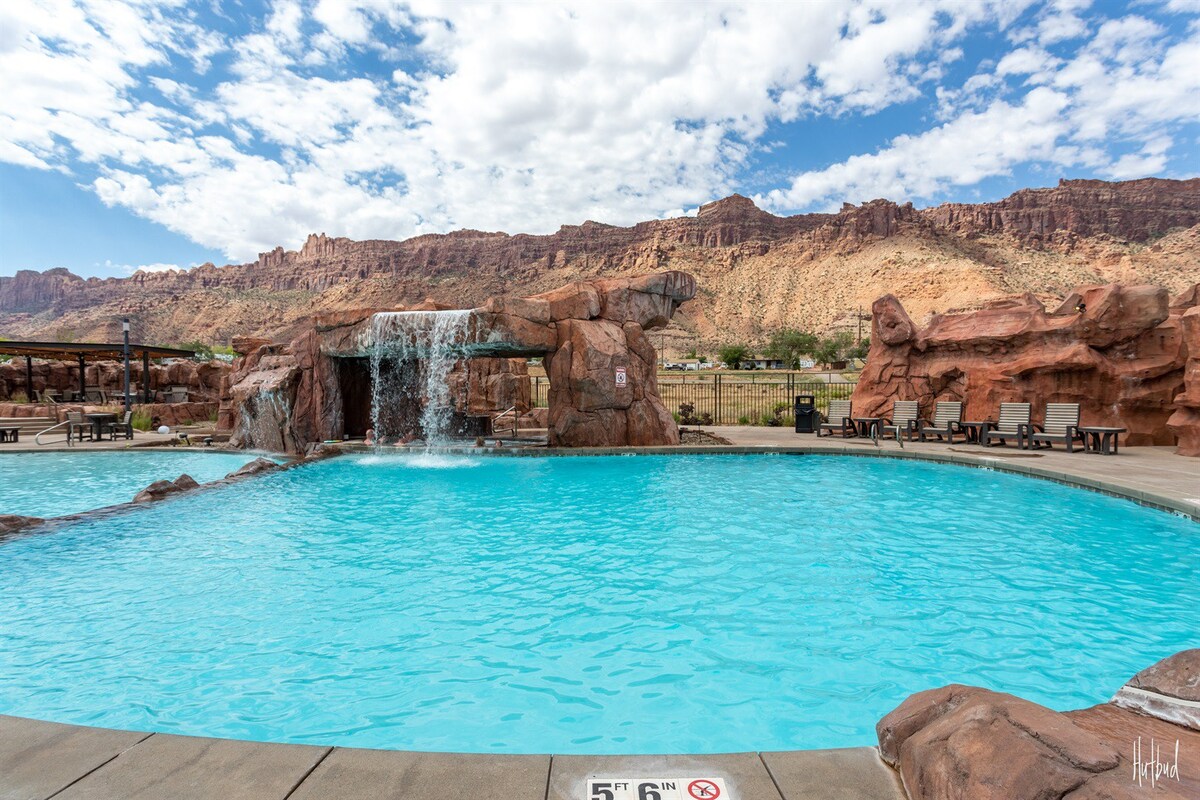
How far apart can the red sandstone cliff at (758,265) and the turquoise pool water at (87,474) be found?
66.9 metres

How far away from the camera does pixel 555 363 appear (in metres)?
14.5

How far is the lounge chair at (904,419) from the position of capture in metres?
15.2

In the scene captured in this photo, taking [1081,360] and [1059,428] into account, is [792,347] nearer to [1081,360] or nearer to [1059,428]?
[1081,360]

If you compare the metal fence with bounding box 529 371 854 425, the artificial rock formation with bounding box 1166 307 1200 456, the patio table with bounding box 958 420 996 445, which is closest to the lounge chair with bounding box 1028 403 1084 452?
the patio table with bounding box 958 420 996 445

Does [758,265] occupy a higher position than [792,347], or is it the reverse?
[758,265]

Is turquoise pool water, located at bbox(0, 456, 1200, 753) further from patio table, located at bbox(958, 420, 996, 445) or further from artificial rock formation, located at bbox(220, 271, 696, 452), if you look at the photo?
artificial rock formation, located at bbox(220, 271, 696, 452)

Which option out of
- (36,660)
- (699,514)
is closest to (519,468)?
(699,514)

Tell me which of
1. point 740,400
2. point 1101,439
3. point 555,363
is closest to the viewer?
point 1101,439

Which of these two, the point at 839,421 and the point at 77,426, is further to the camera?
the point at 77,426

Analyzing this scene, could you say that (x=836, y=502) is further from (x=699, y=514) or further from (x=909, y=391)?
(x=909, y=391)

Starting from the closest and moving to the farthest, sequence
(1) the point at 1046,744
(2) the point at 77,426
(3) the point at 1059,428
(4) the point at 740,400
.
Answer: (1) the point at 1046,744
(3) the point at 1059,428
(2) the point at 77,426
(4) the point at 740,400

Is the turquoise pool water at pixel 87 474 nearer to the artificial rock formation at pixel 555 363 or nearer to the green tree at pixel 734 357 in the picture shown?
the artificial rock formation at pixel 555 363

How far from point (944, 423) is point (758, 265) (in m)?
93.5

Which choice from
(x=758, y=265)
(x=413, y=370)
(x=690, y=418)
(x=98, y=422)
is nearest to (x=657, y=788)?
(x=413, y=370)
